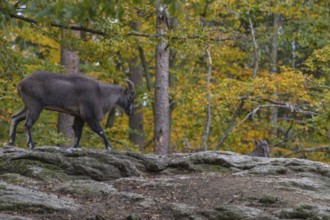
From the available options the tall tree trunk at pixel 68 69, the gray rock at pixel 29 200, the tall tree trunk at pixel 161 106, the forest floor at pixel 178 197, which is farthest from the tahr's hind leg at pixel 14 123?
the tall tree trunk at pixel 68 69

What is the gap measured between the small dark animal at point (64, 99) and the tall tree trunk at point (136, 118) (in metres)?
11.4

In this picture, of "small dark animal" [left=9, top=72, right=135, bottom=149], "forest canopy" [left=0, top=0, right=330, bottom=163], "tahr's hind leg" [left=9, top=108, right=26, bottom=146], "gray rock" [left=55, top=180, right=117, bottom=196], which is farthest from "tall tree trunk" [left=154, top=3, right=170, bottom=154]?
"gray rock" [left=55, top=180, right=117, bottom=196]

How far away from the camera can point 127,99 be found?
15594mm

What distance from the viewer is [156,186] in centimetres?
1130

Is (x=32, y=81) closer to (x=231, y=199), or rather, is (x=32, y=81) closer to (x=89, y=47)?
(x=89, y=47)

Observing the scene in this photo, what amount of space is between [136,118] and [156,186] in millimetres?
16335

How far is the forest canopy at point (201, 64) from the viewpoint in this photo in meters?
15.6

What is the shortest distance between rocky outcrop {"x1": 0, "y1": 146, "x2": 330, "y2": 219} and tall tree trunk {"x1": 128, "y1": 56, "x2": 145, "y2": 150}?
42.3 feet

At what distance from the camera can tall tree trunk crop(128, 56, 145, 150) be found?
26.7 metres

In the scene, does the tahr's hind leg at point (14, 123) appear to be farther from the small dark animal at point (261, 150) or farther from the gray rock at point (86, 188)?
the small dark animal at point (261, 150)

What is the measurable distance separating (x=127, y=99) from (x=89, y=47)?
70.2 inches

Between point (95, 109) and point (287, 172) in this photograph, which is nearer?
point (287, 172)

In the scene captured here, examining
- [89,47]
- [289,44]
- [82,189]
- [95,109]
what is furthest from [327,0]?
[82,189]

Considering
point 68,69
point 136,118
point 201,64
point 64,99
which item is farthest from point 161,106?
point 201,64
